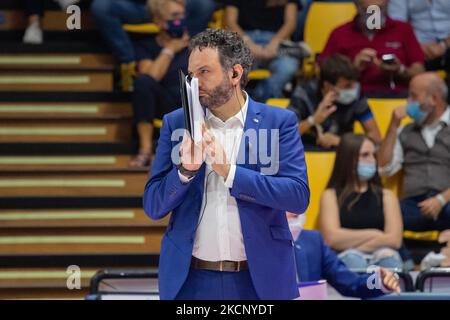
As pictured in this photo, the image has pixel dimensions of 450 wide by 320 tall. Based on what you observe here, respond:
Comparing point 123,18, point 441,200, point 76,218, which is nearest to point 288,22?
point 123,18

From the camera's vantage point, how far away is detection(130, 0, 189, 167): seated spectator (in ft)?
21.6

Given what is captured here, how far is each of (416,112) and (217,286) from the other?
11.3 ft

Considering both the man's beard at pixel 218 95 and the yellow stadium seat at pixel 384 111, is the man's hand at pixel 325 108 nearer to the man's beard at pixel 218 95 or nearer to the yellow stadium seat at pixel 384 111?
the yellow stadium seat at pixel 384 111

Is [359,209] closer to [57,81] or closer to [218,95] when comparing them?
[57,81]

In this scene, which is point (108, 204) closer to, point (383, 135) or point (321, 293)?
point (383, 135)

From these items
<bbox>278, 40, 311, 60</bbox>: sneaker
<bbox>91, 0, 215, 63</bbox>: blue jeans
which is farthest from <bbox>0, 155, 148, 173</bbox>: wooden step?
<bbox>278, 40, 311, 60</bbox>: sneaker

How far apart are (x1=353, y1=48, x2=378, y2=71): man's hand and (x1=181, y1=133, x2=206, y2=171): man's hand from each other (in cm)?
382

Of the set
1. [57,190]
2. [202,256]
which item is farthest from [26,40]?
[202,256]

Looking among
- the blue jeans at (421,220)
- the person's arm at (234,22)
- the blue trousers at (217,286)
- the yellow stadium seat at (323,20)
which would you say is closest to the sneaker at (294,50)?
the person's arm at (234,22)

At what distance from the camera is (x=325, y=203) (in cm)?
608

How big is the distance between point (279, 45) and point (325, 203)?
1463 millimetres

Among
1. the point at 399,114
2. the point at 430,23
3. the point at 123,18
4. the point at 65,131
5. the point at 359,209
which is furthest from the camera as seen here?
the point at 430,23

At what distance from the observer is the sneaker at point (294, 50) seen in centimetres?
708

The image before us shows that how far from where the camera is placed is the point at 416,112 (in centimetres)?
650
